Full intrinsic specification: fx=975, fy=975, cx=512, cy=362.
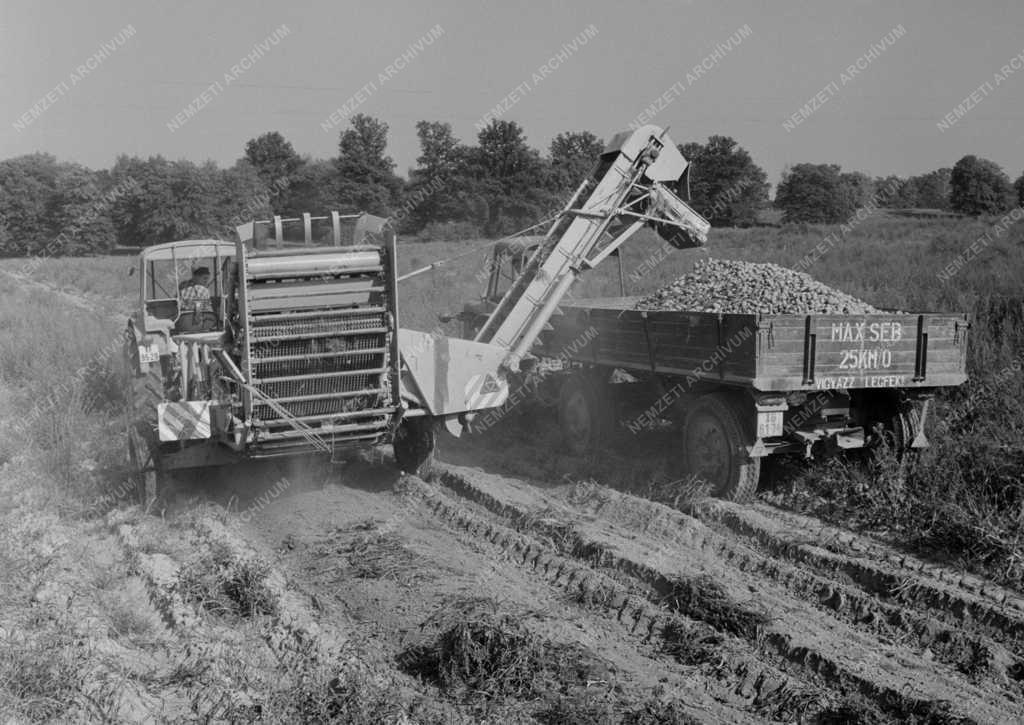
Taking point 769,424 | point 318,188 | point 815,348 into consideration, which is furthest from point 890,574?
point 318,188

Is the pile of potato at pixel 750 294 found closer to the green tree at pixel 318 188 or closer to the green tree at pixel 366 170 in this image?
the green tree at pixel 318 188

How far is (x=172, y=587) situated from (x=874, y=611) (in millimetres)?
4281

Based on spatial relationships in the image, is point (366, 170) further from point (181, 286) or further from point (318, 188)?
point (181, 286)

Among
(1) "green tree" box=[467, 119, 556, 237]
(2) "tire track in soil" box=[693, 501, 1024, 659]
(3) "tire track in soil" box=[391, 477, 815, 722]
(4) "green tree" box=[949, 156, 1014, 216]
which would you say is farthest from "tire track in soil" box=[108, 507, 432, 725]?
(4) "green tree" box=[949, 156, 1014, 216]

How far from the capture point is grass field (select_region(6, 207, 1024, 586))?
737cm

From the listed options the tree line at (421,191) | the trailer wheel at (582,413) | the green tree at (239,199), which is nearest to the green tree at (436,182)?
the tree line at (421,191)

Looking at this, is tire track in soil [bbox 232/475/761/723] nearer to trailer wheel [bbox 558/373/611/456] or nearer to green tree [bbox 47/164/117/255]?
trailer wheel [bbox 558/373/611/456]

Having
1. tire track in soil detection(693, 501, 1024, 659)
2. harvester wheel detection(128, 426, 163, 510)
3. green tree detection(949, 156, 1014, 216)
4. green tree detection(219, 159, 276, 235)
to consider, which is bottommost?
tire track in soil detection(693, 501, 1024, 659)

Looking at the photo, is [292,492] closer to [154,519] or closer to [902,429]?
[154,519]

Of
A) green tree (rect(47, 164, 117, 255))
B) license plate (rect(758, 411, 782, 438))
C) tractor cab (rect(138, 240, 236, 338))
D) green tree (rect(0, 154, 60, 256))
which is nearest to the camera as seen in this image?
license plate (rect(758, 411, 782, 438))

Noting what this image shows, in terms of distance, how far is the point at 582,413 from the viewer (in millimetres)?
10945

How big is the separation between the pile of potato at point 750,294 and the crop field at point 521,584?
146 centimetres

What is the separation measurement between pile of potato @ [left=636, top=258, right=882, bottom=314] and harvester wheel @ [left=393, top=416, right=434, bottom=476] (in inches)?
106

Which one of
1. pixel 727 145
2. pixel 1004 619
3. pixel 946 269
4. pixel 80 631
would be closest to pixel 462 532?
pixel 80 631
